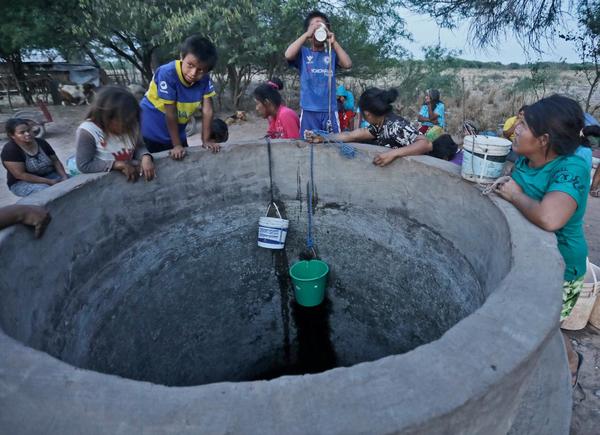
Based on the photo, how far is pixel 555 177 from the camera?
187 cm

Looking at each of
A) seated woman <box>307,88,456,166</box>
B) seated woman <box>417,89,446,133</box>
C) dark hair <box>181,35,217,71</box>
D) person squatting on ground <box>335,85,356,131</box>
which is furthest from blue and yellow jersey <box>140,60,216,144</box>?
seated woman <box>417,89,446,133</box>

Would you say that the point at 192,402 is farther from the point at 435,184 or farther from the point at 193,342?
the point at 193,342

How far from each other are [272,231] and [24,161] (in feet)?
8.65

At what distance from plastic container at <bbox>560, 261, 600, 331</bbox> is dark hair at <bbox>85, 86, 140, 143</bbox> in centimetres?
345

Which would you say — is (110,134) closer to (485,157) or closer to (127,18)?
(485,157)

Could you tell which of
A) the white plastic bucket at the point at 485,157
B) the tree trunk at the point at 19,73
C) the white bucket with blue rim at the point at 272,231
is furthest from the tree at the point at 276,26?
the tree trunk at the point at 19,73

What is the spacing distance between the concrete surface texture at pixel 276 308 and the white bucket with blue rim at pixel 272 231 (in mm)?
144

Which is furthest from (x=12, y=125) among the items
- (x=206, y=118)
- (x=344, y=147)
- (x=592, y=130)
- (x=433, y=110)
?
(x=433, y=110)

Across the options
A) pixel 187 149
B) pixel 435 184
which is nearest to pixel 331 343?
pixel 435 184

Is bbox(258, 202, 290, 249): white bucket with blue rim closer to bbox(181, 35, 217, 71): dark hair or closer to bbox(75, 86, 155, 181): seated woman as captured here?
bbox(75, 86, 155, 181): seated woman

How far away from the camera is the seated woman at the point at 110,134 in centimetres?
253

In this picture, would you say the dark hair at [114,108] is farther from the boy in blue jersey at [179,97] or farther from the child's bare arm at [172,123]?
the child's bare arm at [172,123]

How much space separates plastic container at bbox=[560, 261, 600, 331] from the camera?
295cm

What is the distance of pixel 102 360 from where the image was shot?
270 centimetres
